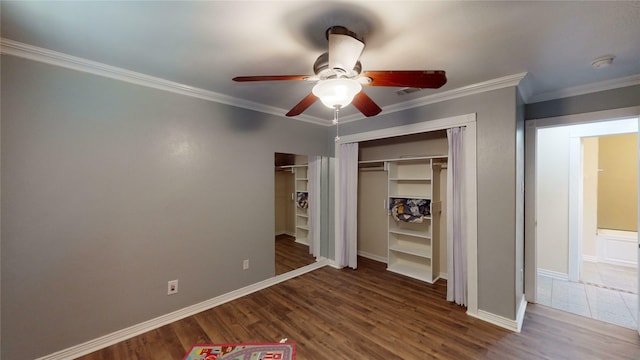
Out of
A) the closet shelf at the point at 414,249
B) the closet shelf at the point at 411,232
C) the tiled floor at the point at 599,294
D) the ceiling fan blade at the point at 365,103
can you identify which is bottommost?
the tiled floor at the point at 599,294

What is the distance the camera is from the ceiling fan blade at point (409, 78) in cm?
133

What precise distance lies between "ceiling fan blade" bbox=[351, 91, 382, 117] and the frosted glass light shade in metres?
0.24

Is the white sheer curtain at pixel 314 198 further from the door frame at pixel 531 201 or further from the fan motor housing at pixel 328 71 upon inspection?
the door frame at pixel 531 201

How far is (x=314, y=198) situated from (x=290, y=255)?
109cm

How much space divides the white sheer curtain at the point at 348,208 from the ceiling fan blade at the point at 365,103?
5.94 feet

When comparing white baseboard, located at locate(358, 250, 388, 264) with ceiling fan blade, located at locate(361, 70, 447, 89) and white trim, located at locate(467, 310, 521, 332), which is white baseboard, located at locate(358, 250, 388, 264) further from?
ceiling fan blade, located at locate(361, 70, 447, 89)

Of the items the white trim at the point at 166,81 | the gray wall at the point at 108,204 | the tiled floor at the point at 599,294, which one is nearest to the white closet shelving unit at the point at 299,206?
the white trim at the point at 166,81

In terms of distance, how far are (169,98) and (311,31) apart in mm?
1710

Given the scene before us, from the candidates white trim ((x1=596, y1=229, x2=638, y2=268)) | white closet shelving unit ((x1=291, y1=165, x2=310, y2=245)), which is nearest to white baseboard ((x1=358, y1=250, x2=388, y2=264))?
white closet shelving unit ((x1=291, y1=165, x2=310, y2=245))

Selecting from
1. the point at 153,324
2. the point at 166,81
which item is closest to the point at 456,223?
the point at 153,324

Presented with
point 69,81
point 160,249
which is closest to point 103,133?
point 69,81

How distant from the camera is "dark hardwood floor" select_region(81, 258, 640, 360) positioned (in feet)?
6.47

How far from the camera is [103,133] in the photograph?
2.06 meters

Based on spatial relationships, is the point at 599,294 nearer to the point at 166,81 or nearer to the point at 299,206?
the point at 299,206
